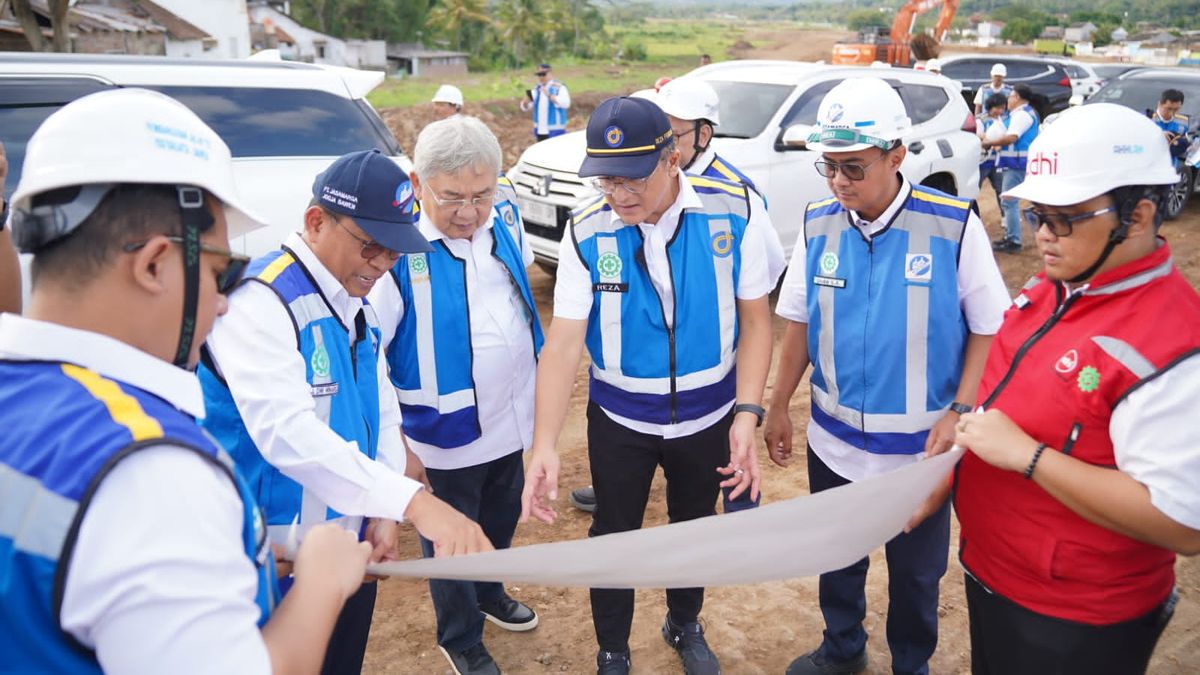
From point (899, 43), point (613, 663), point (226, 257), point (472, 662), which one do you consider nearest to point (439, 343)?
point (472, 662)

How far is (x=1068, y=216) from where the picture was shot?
2.01 m

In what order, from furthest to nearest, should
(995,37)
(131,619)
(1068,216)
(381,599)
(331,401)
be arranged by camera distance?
(995,37), (381,599), (331,401), (1068,216), (131,619)

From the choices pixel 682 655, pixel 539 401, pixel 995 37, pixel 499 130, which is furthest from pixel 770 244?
pixel 995 37

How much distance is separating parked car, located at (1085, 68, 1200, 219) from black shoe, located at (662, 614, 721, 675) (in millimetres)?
10934

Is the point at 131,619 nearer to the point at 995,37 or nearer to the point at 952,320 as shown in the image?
the point at 952,320

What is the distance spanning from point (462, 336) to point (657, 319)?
71 cm

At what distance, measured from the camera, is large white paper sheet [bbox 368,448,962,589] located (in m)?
2.19

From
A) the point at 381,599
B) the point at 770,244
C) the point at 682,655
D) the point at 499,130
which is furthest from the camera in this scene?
the point at 499,130

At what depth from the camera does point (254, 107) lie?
5785 mm

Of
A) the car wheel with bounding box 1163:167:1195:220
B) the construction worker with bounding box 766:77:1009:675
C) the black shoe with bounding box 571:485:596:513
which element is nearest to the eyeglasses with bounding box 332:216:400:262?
the construction worker with bounding box 766:77:1009:675

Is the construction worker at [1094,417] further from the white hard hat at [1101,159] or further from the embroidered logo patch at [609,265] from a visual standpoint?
the embroidered logo patch at [609,265]

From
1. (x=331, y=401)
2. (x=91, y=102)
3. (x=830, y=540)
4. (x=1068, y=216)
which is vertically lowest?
(x=830, y=540)

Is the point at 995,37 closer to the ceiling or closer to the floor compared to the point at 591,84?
closer to the ceiling

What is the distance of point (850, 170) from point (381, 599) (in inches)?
110
